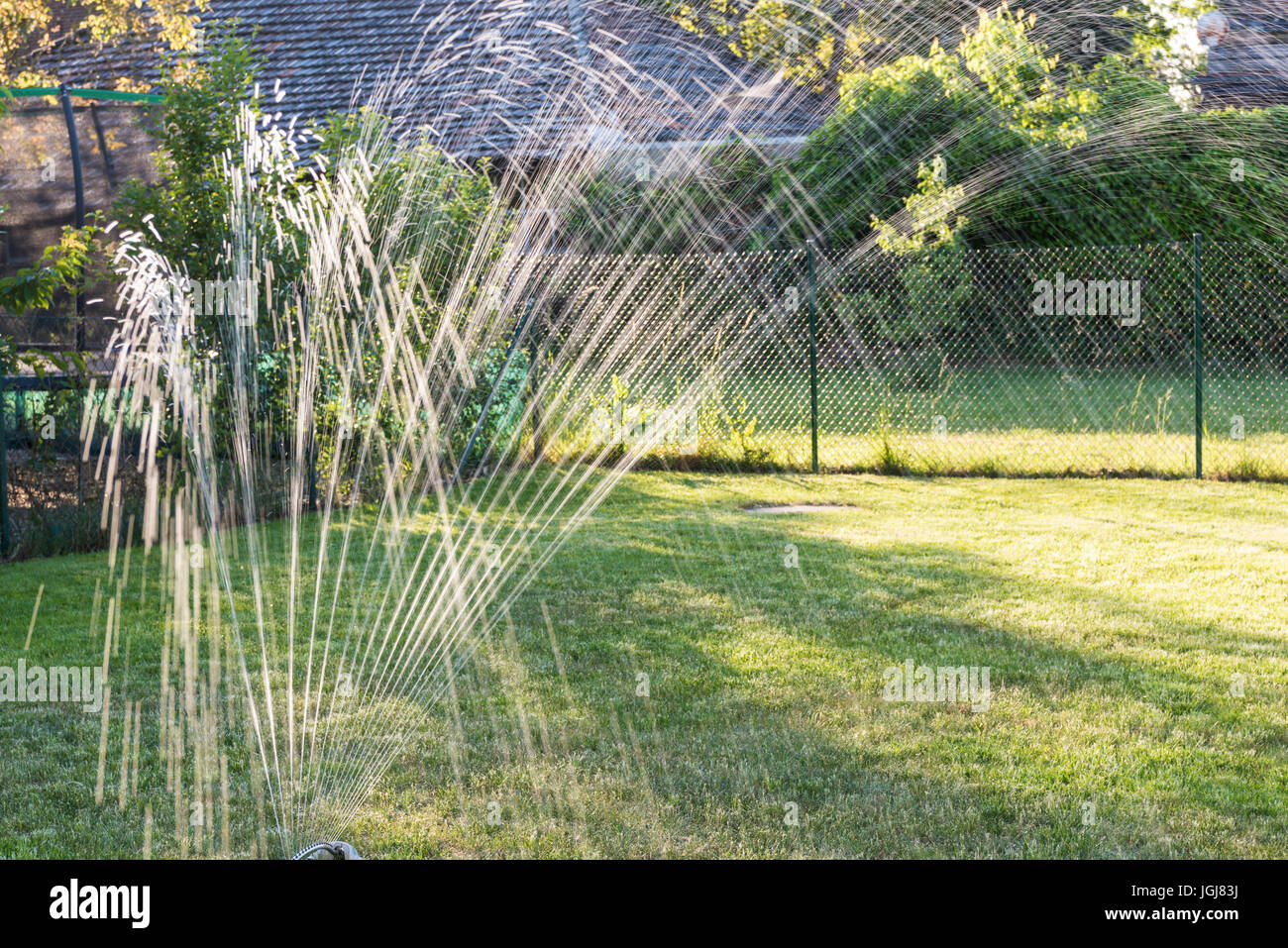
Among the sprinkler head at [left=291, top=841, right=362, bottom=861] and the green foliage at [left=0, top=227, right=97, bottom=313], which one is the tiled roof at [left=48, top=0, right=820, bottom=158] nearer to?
the green foliage at [left=0, top=227, right=97, bottom=313]

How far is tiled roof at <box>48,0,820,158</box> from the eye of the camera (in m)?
19.6

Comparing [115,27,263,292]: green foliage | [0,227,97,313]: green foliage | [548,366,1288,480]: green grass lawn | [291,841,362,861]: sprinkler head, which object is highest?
[115,27,263,292]: green foliage

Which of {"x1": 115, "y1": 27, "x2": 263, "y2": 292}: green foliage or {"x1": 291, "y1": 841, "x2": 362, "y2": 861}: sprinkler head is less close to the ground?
{"x1": 115, "y1": 27, "x2": 263, "y2": 292}: green foliage

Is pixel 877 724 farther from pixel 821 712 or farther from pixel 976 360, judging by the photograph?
pixel 976 360

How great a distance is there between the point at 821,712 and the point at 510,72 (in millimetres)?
17534

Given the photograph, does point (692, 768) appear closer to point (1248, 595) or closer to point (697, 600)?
point (697, 600)

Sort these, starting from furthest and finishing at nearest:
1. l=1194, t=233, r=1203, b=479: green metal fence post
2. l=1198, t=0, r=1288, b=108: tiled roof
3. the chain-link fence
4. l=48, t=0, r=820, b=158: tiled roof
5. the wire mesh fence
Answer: l=1198, t=0, r=1288, b=108: tiled roof
l=48, t=0, r=820, b=158: tiled roof
the chain-link fence
the wire mesh fence
l=1194, t=233, r=1203, b=479: green metal fence post

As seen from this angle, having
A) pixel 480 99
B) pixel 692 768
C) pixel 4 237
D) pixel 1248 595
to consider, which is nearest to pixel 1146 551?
pixel 1248 595

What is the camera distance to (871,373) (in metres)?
17.8

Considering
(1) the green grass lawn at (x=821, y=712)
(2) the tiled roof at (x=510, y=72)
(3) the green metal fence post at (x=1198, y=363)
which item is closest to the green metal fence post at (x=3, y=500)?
(1) the green grass lawn at (x=821, y=712)

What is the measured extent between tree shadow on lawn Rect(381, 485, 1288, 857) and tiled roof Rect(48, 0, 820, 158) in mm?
13178

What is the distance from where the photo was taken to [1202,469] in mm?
11305

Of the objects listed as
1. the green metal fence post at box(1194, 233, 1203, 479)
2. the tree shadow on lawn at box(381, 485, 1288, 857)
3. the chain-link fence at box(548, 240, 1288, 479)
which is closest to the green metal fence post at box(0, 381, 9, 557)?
the tree shadow on lawn at box(381, 485, 1288, 857)

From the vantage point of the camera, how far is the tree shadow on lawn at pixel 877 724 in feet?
13.6
